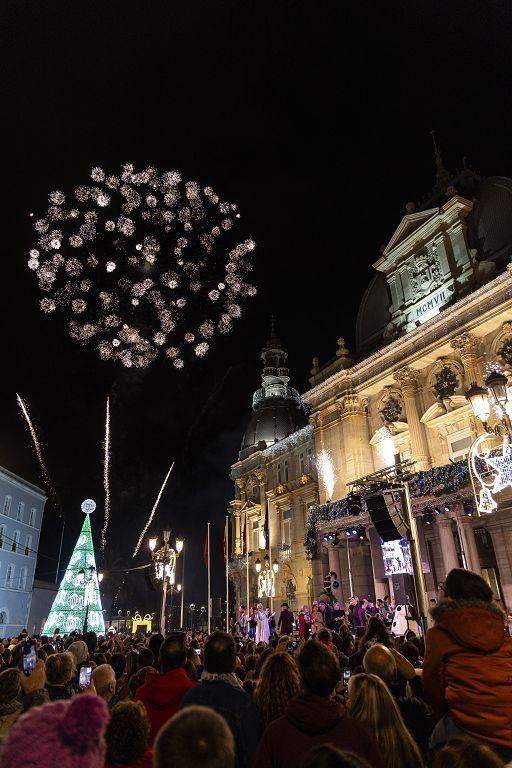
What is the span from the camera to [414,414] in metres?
28.8

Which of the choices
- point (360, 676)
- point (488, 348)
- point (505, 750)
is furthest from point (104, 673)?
point (488, 348)

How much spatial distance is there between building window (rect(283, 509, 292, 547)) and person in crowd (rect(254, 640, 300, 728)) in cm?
4191

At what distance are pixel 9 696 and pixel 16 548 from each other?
49.1 m

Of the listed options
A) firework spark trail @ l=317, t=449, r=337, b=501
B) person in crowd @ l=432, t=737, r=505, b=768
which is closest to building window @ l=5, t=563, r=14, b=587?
firework spark trail @ l=317, t=449, r=337, b=501

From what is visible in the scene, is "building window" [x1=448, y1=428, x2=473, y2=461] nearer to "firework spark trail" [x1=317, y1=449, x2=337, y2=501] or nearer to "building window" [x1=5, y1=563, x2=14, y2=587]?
"firework spark trail" [x1=317, y1=449, x2=337, y2=501]

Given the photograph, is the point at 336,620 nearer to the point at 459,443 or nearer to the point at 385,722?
the point at 459,443

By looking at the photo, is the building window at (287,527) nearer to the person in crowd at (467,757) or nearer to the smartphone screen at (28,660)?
the smartphone screen at (28,660)

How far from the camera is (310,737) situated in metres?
2.90

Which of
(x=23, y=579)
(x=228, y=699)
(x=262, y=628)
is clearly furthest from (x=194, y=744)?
(x=23, y=579)

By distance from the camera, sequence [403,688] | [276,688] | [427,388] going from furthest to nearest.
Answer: [427,388] < [403,688] < [276,688]

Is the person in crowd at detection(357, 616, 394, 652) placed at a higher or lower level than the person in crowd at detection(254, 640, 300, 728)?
higher

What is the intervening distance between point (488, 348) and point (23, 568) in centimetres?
4734

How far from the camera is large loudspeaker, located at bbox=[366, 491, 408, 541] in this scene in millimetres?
17359

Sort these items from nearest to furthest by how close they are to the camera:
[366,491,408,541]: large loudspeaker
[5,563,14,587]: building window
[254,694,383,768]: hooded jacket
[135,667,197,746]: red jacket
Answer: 1. [254,694,383,768]: hooded jacket
2. [135,667,197,746]: red jacket
3. [366,491,408,541]: large loudspeaker
4. [5,563,14,587]: building window
